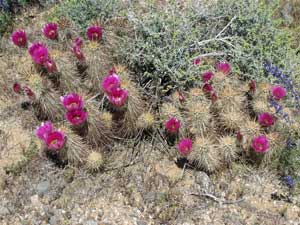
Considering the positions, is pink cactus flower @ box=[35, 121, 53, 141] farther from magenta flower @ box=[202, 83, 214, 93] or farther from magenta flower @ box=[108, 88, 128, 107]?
magenta flower @ box=[202, 83, 214, 93]

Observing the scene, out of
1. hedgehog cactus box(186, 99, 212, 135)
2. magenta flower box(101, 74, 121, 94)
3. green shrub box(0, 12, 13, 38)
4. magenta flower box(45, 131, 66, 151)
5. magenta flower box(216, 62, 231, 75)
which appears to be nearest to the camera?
magenta flower box(45, 131, 66, 151)

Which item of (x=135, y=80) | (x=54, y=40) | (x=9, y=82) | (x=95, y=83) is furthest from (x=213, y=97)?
(x=9, y=82)

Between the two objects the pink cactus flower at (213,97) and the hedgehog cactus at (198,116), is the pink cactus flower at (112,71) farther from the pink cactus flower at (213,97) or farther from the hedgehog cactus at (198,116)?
the pink cactus flower at (213,97)

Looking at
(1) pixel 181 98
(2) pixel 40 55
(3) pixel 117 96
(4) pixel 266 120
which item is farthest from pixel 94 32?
(4) pixel 266 120

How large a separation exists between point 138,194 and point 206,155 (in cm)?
61

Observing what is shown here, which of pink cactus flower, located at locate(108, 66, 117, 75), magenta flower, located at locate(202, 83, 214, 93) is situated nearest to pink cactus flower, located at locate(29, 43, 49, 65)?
pink cactus flower, located at locate(108, 66, 117, 75)

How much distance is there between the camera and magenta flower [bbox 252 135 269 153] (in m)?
3.38

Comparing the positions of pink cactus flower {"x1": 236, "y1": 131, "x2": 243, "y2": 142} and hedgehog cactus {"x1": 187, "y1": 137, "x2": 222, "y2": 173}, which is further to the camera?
pink cactus flower {"x1": 236, "y1": 131, "x2": 243, "y2": 142}

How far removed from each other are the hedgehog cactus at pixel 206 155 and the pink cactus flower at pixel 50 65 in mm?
1282

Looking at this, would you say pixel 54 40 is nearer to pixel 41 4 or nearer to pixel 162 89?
pixel 162 89

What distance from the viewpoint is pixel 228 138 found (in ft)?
11.3

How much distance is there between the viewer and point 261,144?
11.1 ft

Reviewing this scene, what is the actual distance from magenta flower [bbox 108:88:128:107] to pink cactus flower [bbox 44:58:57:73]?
0.56m

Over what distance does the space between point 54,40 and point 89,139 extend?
1028mm
